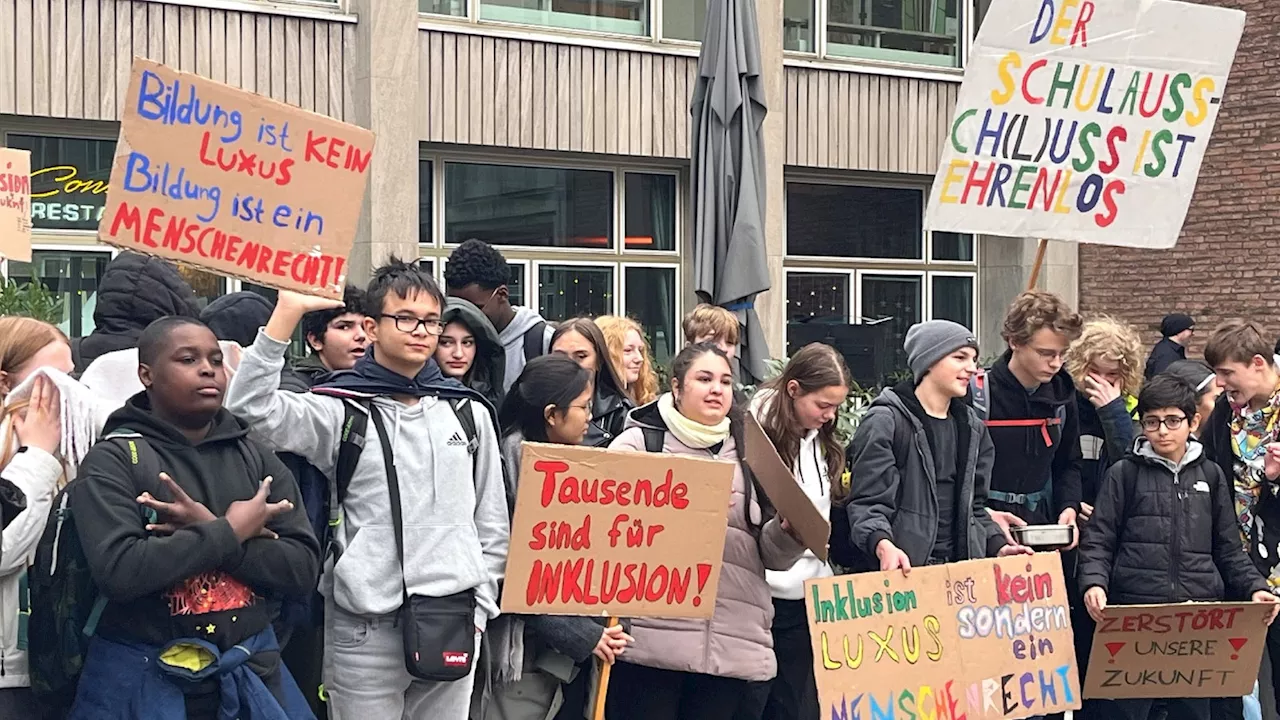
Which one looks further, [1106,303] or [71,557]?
[1106,303]

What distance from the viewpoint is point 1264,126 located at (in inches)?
628

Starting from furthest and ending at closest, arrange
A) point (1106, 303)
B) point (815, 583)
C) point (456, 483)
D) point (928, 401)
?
1. point (1106, 303)
2. point (928, 401)
3. point (815, 583)
4. point (456, 483)

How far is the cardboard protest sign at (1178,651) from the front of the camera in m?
6.55

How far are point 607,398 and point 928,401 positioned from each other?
51.0 inches

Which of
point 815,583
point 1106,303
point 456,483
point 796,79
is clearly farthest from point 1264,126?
point 456,483

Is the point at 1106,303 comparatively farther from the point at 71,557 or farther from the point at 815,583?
the point at 71,557

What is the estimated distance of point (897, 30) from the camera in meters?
15.2

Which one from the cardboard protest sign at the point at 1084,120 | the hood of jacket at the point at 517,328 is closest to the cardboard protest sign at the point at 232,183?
the hood of jacket at the point at 517,328

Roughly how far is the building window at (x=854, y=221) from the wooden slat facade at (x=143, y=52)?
14.7ft

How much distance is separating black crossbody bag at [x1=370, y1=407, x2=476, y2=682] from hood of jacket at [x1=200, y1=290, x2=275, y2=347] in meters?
1.28

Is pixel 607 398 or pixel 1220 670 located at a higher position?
pixel 607 398

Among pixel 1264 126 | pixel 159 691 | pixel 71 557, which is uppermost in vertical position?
pixel 1264 126

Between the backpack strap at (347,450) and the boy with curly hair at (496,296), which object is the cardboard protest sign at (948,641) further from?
the boy with curly hair at (496,296)

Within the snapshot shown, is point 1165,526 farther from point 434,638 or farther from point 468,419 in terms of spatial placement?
point 434,638
